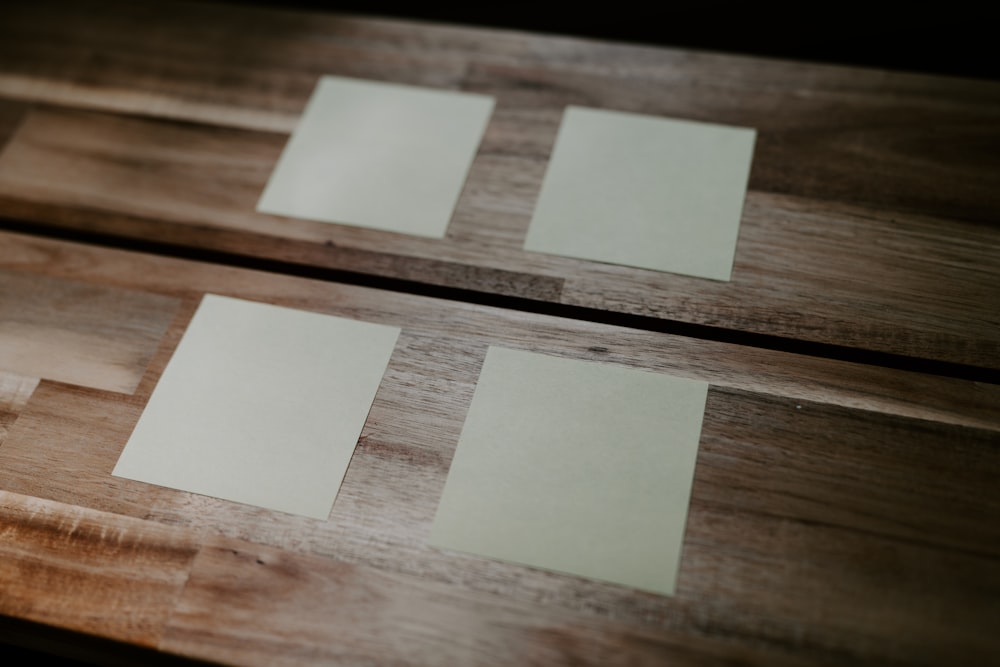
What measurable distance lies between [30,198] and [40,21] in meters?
0.37

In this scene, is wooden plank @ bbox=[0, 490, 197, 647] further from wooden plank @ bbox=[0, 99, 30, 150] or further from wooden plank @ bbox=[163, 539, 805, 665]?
wooden plank @ bbox=[0, 99, 30, 150]

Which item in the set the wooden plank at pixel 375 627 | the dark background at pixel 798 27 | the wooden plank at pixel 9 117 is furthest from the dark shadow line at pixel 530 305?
the dark background at pixel 798 27

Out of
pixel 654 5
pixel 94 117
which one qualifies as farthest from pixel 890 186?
pixel 94 117

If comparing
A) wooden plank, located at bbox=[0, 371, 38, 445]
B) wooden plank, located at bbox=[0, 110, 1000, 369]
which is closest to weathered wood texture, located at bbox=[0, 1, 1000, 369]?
wooden plank, located at bbox=[0, 110, 1000, 369]

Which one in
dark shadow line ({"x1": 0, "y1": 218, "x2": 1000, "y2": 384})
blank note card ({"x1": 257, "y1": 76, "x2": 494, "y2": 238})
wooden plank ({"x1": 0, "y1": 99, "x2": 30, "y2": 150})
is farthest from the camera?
wooden plank ({"x1": 0, "y1": 99, "x2": 30, "y2": 150})

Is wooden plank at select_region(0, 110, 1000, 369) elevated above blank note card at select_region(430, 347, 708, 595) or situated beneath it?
elevated above

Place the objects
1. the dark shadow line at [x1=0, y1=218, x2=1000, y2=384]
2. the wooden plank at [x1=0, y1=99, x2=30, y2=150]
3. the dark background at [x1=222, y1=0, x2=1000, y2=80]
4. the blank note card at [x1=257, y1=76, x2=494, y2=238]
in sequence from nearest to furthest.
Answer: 1. the dark shadow line at [x1=0, y1=218, x2=1000, y2=384]
2. the blank note card at [x1=257, y1=76, x2=494, y2=238]
3. the wooden plank at [x1=0, y1=99, x2=30, y2=150]
4. the dark background at [x1=222, y1=0, x2=1000, y2=80]

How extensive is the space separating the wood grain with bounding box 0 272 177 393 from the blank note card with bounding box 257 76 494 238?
0.20 metres

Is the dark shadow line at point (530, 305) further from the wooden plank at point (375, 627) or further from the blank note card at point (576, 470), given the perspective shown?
the wooden plank at point (375, 627)

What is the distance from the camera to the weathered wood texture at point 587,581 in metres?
0.66

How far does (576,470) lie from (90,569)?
0.49 meters

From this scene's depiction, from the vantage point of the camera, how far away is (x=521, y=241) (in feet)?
2.87

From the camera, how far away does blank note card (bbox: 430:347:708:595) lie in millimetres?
703

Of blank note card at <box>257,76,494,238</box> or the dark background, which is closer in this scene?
blank note card at <box>257,76,494,238</box>
